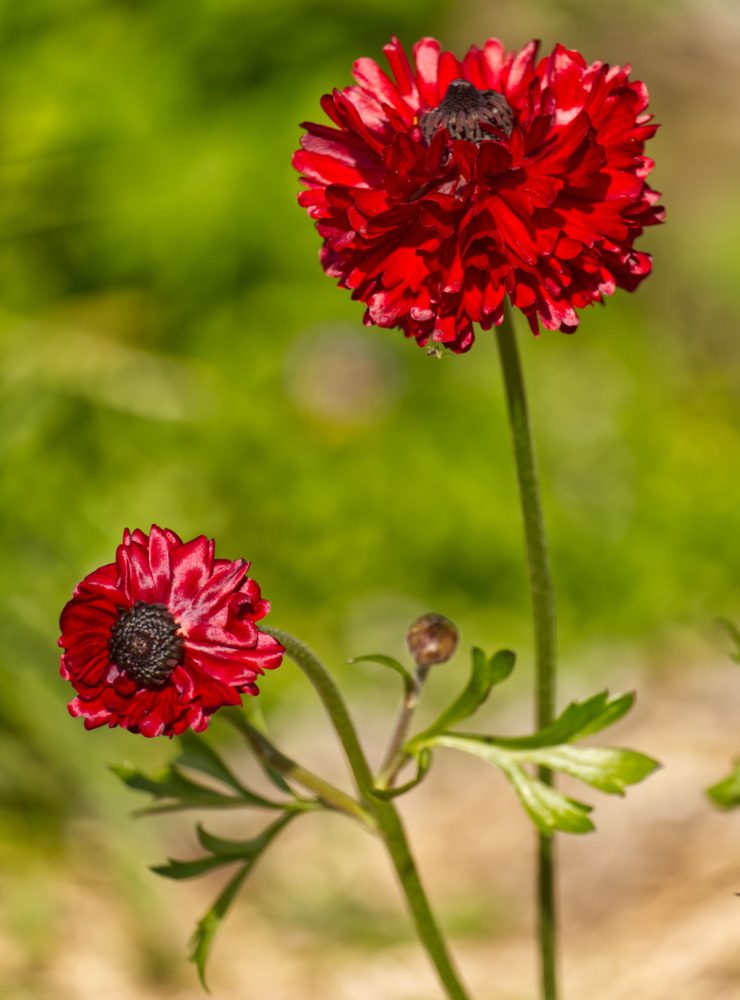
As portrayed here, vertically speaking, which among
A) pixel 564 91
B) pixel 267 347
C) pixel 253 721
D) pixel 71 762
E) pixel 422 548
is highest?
pixel 267 347

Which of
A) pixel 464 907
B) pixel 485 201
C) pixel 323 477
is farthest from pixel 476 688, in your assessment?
pixel 323 477

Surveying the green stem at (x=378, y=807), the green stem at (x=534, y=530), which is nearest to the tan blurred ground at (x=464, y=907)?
the green stem at (x=378, y=807)

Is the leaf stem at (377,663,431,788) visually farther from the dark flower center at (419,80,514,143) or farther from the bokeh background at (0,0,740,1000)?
the bokeh background at (0,0,740,1000)

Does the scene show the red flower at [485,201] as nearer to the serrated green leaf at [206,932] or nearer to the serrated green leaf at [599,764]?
the serrated green leaf at [599,764]

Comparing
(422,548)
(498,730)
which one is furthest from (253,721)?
(422,548)

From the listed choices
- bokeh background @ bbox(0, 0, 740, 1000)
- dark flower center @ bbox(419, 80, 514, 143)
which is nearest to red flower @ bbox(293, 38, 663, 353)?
dark flower center @ bbox(419, 80, 514, 143)

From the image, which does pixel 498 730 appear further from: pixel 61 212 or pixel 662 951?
pixel 61 212
